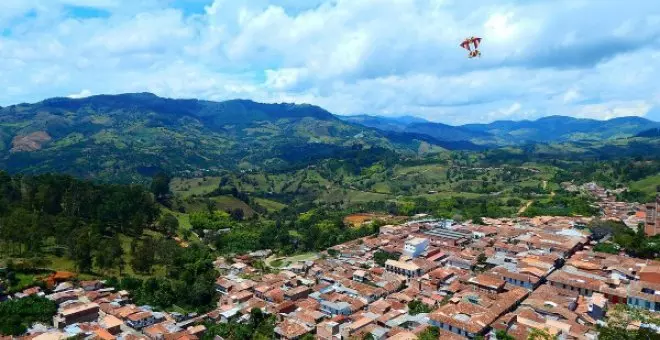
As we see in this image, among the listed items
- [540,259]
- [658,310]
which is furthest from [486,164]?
[658,310]

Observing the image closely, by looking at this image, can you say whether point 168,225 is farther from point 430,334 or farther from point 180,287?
point 430,334

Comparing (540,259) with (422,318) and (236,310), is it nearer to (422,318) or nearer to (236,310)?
(422,318)

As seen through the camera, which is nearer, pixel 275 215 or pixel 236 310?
pixel 236 310

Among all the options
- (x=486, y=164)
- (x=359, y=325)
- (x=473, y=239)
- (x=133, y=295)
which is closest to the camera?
(x=359, y=325)

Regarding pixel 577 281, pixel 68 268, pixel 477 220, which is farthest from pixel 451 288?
pixel 68 268

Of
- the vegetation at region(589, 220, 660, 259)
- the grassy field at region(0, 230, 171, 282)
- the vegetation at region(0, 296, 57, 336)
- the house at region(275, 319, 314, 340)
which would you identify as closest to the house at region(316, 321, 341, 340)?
the house at region(275, 319, 314, 340)

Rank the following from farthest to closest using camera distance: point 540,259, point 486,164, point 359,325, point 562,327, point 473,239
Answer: point 486,164 < point 473,239 < point 540,259 < point 359,325 < point 562,327

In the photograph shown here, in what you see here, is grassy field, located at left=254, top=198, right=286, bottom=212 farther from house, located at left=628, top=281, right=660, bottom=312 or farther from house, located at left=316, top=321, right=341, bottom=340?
house, located at left=628, top=281, right=660, bottom=312
